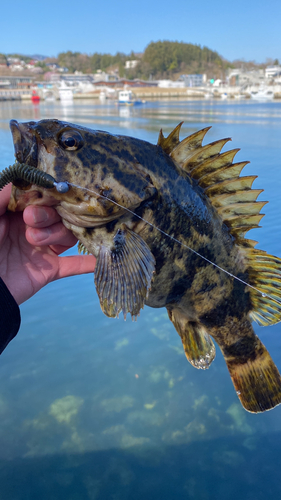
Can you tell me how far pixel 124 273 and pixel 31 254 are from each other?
0.74 meters

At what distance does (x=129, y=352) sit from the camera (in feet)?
11.1

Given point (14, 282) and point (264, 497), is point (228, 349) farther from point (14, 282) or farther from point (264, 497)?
point (14, 282)

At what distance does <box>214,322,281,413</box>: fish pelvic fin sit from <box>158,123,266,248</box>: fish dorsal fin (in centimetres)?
69

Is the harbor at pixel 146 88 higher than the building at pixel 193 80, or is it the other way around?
the building at pixel 193 80

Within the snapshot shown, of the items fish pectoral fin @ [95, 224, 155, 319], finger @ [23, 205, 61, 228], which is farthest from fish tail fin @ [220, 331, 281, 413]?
finger @ [23, 205, 61, 228]

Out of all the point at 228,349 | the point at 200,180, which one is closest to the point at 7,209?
the point at 200,180

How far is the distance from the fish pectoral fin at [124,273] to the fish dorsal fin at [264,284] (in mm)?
708

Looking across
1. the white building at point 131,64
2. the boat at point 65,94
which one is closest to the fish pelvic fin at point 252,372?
the boat at point 65,94

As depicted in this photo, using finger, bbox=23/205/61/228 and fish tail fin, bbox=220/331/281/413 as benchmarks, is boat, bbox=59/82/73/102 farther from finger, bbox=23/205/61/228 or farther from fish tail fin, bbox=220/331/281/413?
fish tail fin, bbox=220/331/281/413

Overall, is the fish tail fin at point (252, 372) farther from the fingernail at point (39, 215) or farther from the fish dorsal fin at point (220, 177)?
the fingernail at point (39, 215)

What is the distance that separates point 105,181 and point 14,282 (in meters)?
0.84

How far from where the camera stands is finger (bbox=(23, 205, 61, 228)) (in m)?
1.66

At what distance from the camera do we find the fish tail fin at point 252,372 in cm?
218

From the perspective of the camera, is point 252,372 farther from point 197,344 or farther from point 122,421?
point 122,421
